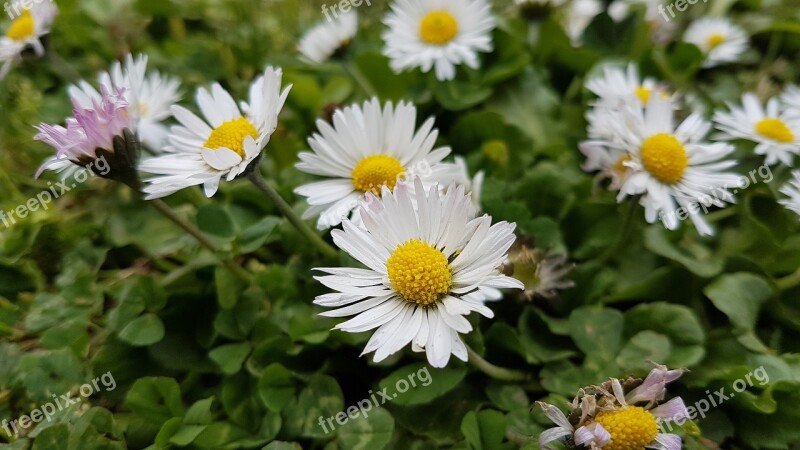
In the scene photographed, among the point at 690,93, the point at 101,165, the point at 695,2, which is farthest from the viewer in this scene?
the point at 695,2

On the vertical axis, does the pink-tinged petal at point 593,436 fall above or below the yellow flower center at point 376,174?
below

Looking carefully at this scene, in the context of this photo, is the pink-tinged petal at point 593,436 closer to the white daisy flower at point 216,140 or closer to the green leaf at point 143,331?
the white daisy flower at point 216,140

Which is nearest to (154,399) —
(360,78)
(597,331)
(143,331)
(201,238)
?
(143,331)

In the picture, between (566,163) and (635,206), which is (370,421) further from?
(566,163)

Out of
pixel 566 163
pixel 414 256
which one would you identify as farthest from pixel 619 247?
pixel 414 256

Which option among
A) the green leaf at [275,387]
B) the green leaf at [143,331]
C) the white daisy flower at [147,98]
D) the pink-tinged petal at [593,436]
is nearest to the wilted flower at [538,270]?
the pink-tinged petal at [593,436]

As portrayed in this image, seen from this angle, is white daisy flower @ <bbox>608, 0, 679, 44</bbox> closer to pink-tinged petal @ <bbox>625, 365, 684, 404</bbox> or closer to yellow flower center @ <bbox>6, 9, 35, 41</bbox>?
pink-tinged petal @ <bbox>625, 365, 684, 404</bbox>
